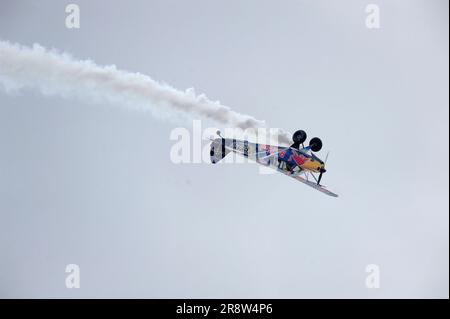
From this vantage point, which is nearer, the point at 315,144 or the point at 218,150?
the point at 315,144

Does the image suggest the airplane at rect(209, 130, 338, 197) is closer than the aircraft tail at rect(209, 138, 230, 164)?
Yes

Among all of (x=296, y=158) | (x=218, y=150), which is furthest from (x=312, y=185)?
(x=218, y=150)

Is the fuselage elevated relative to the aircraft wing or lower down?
elevated

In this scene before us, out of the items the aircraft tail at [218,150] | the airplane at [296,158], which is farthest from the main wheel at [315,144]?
the aircraft tail at [218,150]

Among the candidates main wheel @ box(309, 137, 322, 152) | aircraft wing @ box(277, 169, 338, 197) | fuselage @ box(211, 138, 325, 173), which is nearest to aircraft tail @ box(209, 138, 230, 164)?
fuselage @ box(211, 138, 325, 173)

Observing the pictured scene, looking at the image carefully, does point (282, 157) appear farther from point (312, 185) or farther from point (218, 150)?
point (218, 150)

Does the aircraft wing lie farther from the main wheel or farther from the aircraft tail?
the aircraft tail

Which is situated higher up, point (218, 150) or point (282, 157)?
point (218, 150)
